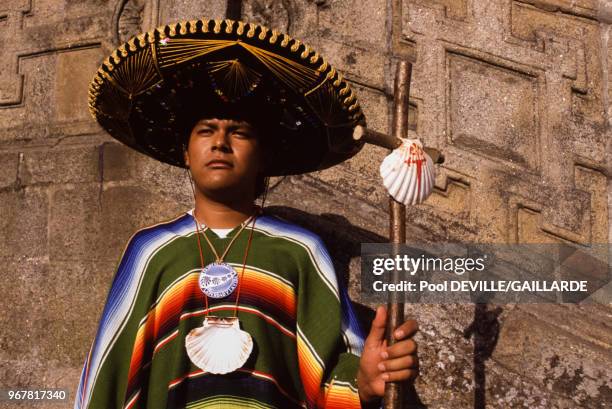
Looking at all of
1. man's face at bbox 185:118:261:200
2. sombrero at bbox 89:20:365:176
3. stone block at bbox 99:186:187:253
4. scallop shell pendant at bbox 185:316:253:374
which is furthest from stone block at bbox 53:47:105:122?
scallop shell pendant at bbox 185:316:253:374

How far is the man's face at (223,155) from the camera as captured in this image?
361 centimetres

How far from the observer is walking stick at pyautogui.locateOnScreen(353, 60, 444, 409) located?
10.00 ft

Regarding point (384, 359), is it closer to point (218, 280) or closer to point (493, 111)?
point (218, 280)

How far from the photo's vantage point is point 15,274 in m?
4.93

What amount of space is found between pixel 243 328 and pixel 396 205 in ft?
2.85

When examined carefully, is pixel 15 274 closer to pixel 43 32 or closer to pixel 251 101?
pixel 43 32

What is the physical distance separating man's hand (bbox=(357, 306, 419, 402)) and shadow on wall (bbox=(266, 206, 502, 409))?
998 mm

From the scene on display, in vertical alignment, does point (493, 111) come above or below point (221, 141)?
above

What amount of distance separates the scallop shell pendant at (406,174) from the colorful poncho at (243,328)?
2.24 feet

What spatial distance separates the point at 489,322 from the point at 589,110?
1959 mm

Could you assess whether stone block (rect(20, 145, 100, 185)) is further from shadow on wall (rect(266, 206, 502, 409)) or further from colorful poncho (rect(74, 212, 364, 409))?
colorful poncho (rect(74, 212, 364, 409))

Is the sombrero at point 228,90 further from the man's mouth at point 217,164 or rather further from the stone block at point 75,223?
the stone block at point 75,223

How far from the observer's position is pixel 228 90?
141 inches

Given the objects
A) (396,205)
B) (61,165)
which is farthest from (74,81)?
(396,205)
